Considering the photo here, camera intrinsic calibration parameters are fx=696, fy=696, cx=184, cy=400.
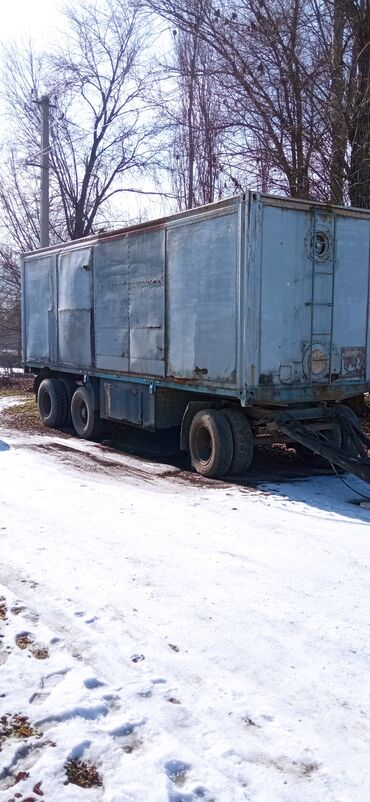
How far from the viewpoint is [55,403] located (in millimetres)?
13828

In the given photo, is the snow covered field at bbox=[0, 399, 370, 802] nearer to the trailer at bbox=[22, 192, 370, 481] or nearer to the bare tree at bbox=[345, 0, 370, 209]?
the trailer at bbox=[22, 192, 370, 481]

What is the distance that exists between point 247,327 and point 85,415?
18.4 ft

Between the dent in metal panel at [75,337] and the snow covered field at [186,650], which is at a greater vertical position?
the dent in metal panel at [75,337]

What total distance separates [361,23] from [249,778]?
1144cm

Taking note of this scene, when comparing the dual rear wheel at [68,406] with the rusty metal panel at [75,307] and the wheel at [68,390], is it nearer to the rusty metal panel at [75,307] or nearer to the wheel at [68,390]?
the wheel at [68,390]

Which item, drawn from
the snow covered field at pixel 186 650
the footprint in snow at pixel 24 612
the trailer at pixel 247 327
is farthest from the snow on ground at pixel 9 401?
the footprint in snow at pixel 24 612

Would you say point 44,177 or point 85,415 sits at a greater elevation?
point 44,177

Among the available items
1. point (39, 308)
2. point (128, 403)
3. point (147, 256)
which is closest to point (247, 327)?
point (147, 256)

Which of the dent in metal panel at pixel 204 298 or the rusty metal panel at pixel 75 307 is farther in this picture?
the rusty metal panel at pixel 75 307

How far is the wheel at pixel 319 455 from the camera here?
896 cm

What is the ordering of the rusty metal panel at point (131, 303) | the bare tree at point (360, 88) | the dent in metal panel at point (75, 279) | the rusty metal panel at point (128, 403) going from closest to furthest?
the rusty metal panel at point (131, 303)
the rusty metal panel at point (128, 403)
the bare tree at point (360, 88)
the dent in metal panel at point (75, 279)

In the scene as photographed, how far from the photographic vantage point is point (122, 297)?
36.0ft

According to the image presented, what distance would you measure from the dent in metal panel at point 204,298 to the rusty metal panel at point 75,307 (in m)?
3.08

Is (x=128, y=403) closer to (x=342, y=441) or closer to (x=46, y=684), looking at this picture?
(x=342, y=441)
